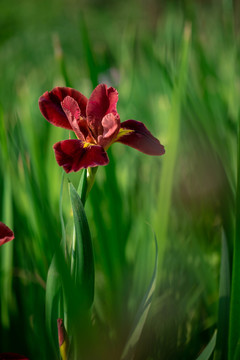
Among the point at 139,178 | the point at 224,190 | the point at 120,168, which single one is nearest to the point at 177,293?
the point at 224,190

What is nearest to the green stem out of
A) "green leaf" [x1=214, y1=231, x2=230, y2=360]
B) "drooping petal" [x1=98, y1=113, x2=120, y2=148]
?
"green leaf" [x1=214, y1=231, x2=230, y2=360]

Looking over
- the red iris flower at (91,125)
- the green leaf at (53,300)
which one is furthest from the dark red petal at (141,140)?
the green leaf at (53,300)

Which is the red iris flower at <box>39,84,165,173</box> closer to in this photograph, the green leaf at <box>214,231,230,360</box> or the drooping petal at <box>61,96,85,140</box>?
the drooping petal at <box>61,96,85,140</box>

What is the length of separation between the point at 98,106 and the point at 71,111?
32 mm

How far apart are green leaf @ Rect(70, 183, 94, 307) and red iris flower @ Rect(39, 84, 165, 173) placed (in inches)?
1.3

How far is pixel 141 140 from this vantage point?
380 mm

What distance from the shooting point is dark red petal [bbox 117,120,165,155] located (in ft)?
1.21

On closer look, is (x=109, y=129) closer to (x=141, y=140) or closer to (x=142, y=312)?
(x=141, y=140)

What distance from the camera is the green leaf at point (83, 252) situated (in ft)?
1.13

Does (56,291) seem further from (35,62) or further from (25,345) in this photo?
(35,62)

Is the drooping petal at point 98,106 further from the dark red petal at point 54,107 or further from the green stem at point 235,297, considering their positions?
the green stem at point 235,297

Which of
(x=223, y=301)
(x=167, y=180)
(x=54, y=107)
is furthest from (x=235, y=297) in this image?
(x=54, y=107)

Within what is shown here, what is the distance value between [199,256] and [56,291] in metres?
0.23

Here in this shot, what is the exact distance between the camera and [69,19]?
5.11 m
